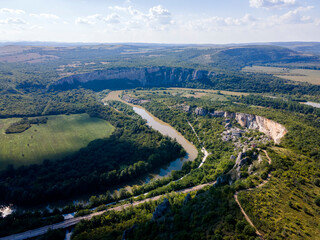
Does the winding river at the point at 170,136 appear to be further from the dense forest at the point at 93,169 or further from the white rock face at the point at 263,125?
the white rock face at the point at 263,125

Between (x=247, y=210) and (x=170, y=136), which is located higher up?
(x=247, y=210)

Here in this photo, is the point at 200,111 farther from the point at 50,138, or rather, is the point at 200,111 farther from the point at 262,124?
the point at 50,138

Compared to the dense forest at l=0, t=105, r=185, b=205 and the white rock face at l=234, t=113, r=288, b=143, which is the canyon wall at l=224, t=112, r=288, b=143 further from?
the dense forest at l=0, t=105, r=185, b=205

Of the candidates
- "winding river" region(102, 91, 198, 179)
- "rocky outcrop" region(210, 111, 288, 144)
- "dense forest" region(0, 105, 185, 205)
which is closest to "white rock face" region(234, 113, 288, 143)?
"rocky outcrop" region(210, 111, 288, 144)

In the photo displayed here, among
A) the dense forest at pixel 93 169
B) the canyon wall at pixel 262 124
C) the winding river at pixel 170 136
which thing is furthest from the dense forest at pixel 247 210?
the winding river at pixel 170 136

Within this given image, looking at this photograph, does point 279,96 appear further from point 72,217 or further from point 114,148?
point 72,217

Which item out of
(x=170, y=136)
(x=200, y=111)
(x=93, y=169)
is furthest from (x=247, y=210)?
(x=200, y=111)

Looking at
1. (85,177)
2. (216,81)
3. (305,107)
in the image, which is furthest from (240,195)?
(216,81)
